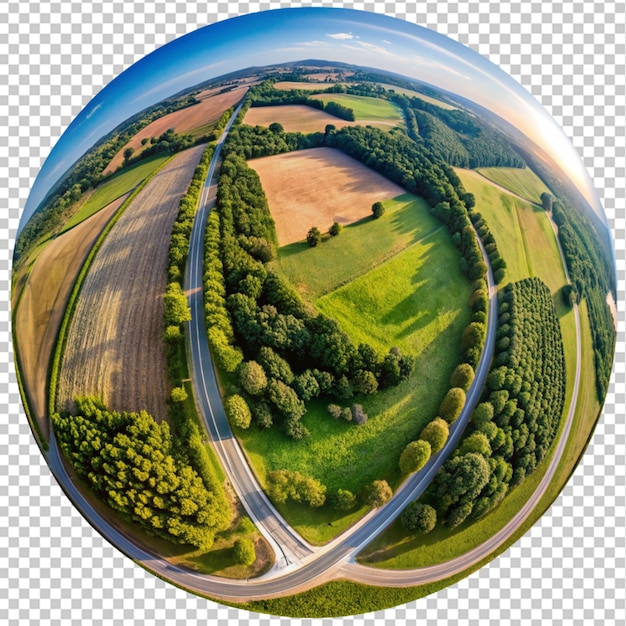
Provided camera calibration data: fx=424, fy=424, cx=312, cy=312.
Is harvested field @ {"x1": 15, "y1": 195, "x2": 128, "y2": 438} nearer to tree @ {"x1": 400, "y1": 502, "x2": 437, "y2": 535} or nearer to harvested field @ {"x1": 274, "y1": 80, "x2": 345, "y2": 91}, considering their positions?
harvested field @ {"x1": 274, "y1": 80, "x2": 345, "y2": 91}

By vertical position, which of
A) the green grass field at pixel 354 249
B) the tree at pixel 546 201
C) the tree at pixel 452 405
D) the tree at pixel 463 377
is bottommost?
the tree at pixel 452 405

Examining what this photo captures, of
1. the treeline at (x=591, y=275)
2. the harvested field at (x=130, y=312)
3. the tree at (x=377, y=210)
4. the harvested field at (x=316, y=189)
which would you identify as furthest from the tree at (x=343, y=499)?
the treeline at (x=591, y=275)

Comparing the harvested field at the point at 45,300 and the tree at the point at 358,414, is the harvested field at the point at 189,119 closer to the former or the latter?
the harvested field at the point at 45,300

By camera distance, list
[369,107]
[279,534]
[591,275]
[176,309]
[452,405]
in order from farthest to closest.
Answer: [591,275] < [369,107] < [176,309] < [452,405] < [279,534]

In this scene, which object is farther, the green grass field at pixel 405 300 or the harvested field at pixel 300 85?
the harvested field at pixel 300 85

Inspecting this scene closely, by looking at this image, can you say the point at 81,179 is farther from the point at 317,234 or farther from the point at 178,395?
the point at 178,395

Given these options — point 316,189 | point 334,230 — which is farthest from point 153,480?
point 316,189
